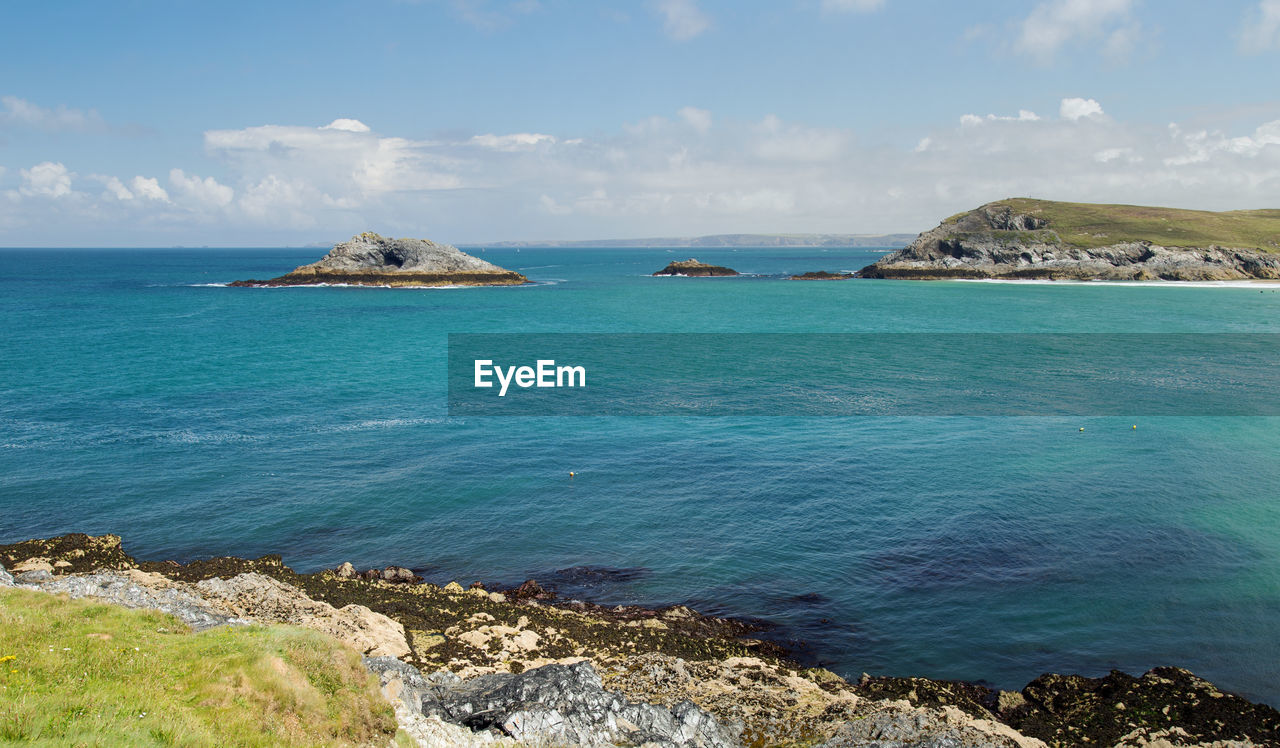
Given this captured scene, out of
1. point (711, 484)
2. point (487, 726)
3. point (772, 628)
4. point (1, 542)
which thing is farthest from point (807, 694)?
point (1, 542)

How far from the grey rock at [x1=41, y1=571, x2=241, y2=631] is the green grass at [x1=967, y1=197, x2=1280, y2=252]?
597 feet

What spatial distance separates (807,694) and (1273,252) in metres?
183

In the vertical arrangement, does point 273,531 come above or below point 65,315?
below

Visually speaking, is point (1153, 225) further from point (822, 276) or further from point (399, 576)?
point (399, 576)

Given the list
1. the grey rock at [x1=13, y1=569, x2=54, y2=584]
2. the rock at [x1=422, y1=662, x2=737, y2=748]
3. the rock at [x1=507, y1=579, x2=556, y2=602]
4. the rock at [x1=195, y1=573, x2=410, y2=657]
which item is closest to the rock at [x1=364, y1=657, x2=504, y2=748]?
the rock at [x1=422, y1=662, x2=737, y2=748]

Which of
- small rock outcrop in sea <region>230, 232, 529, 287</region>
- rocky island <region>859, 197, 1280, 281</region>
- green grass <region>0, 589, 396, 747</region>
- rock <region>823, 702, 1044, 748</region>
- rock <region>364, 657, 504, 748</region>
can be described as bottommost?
rock <region>823, 702, 1044, 748</region>

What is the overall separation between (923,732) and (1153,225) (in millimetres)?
194797

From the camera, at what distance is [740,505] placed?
103 ft

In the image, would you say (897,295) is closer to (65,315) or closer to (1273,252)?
(1273,252)

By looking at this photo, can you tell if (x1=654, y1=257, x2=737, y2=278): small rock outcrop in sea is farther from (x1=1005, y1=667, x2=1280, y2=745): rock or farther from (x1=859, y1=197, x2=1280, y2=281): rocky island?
(x1=1005, y1=667, x2=1280, y2=745): rock

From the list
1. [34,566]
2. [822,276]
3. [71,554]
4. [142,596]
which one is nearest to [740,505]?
[142,596]

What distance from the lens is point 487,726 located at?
1550 cm

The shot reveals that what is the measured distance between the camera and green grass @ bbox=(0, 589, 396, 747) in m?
11.7

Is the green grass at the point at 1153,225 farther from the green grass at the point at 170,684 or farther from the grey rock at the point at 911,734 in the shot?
the green grass at the point at 170,684
